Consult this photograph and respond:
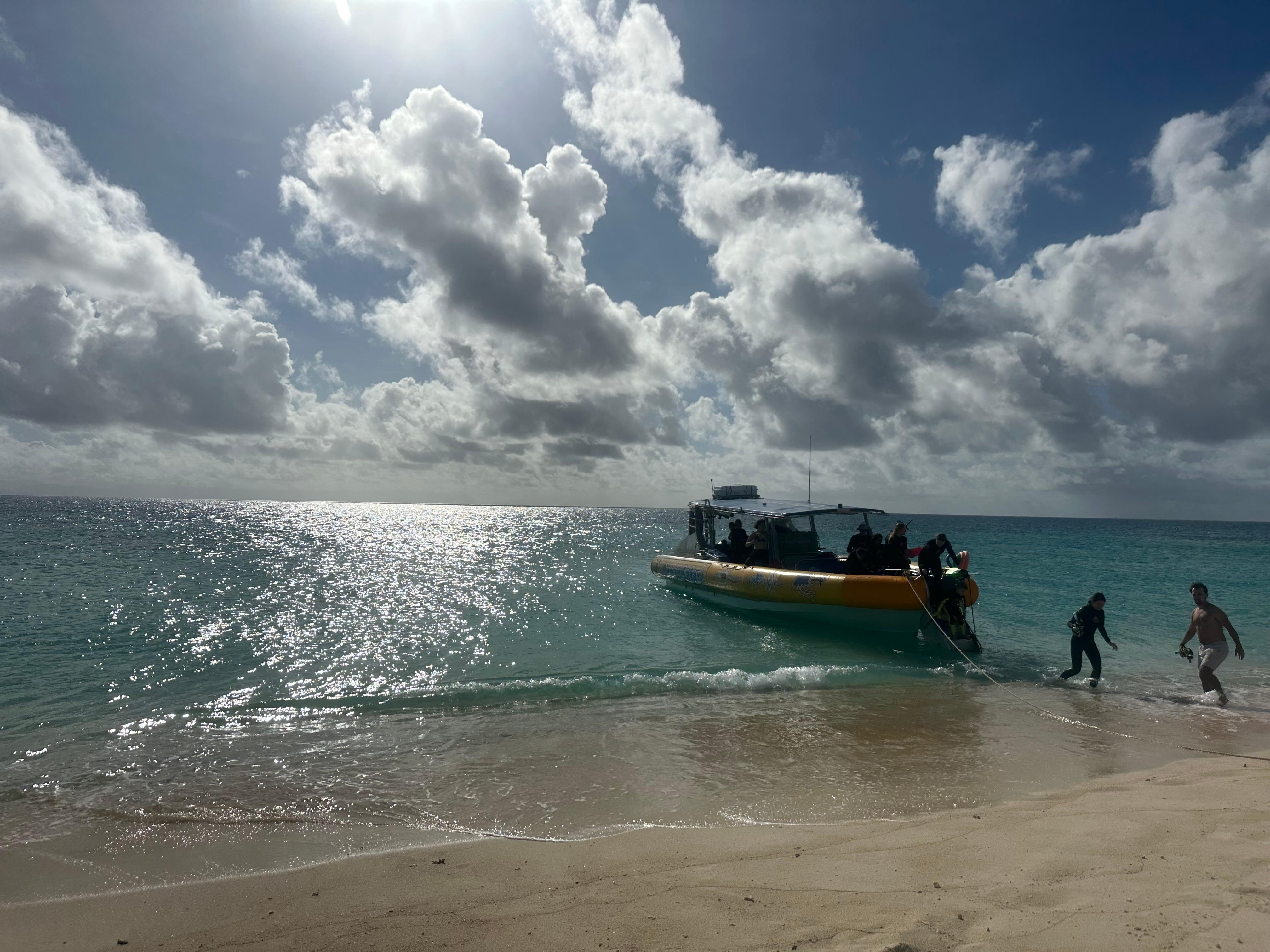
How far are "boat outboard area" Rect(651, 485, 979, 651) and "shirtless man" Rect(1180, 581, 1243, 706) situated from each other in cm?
343

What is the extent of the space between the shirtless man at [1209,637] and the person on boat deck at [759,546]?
354 inches

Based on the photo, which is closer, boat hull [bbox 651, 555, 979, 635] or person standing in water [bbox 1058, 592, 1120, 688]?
person standing in water [bbox 1058, 592, 1120, 688]

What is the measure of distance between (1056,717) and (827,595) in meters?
5.55

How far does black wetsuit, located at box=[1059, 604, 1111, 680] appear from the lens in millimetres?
10289

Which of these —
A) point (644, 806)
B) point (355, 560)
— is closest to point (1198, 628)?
point (644, 806)

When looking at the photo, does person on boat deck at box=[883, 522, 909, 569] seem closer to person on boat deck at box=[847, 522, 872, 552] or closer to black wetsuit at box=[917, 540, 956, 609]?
person on boat deck at box=[847, 522, 872, 552]

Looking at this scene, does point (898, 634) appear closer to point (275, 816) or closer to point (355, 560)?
point (275, 816)

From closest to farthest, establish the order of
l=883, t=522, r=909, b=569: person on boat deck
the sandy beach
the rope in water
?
the sandy beach → the rope in water → l=883, t=522, r=909, b=569: person on boat deck

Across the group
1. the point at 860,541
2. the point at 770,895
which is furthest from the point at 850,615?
the point at 770,895

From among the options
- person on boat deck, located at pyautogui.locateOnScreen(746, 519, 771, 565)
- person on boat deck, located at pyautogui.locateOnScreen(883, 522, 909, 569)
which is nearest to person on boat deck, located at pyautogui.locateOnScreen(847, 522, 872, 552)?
person on boat deck, located at pyautogui.locateOnScreen(883, 522, 909, 569)

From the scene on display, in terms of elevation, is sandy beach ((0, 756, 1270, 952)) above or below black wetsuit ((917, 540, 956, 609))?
below

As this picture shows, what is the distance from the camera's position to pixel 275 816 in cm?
560

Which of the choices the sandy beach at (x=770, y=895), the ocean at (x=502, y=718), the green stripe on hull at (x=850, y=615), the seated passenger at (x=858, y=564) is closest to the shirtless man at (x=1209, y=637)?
the ocean at (x=502, y=718)

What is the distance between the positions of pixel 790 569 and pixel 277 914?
541 inches
